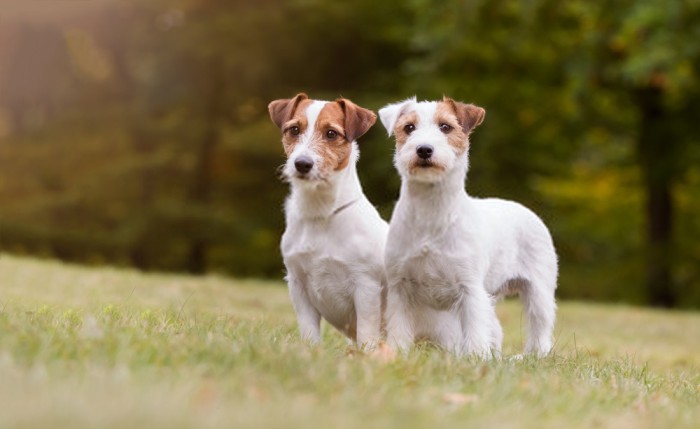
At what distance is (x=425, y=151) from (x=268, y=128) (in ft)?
56.2

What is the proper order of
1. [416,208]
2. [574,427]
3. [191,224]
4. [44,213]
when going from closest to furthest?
[574,427] → [416,208] → [191,224] → [44,213]

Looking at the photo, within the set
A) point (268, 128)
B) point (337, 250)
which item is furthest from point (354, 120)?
point (268, 128)

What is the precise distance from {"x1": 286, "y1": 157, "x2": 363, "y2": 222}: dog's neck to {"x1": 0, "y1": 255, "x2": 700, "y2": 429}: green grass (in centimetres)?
82

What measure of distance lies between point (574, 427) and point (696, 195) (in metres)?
22.2

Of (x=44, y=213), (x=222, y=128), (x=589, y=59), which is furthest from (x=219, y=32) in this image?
(x=589, y=59)

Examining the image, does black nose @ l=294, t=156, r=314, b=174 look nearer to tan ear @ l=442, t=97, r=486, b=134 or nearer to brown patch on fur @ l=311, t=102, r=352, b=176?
brown patch on fur @ l=311, t=102, r=352, b=176

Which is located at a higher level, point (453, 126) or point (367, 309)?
point (453, 126)

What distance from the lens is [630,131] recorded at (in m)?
23.1

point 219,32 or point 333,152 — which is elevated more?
point 219,32

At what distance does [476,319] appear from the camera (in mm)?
6113

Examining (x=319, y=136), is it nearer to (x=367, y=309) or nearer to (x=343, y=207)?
(x=343, y=207)

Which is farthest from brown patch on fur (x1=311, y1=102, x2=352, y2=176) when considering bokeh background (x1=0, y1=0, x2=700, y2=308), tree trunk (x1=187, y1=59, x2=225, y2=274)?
tree trunk (x1=187, y1=59, x2=225, y2=274)

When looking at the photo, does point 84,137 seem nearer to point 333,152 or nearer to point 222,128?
point 222,128

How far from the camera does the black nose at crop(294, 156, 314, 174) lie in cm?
595
